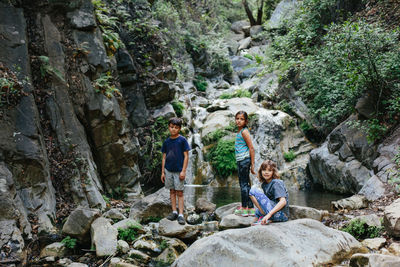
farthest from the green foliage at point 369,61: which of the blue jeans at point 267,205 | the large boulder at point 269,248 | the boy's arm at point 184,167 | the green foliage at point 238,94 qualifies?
the green foliage at point 238,94

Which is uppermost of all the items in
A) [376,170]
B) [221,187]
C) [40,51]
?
[40,51]

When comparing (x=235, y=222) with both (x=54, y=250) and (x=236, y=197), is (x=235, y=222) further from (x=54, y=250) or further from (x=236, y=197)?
(x=236, y=197)

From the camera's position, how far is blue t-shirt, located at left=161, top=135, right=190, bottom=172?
527 centimetres

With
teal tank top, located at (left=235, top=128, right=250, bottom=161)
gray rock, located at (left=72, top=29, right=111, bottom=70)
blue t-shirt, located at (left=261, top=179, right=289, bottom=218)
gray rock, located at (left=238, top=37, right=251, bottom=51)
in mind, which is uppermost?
gray rock, located at (left=238, top=37, right=251, bottom=51)

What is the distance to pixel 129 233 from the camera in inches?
200

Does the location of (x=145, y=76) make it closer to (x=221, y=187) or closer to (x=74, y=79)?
(x=74, y=79)

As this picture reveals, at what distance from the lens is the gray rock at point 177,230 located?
5.04m

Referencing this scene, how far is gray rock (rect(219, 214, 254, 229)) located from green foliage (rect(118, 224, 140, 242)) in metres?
1.55

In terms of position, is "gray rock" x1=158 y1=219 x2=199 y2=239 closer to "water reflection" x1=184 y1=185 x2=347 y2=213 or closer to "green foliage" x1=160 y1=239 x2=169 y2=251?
"green foliage" x1=160 y1=239 x2=169 y2=251

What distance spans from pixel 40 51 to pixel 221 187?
8.71 metres

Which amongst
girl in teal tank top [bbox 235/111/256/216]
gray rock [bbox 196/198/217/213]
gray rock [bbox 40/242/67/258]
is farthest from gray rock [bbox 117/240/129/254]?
gray rock [bbox 196/198/217/213]

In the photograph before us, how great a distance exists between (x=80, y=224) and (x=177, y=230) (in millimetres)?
1635

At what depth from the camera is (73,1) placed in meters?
8.24

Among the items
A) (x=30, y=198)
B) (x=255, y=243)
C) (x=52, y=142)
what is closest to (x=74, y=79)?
(x=52, y=142)
